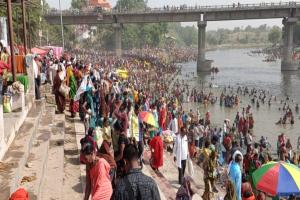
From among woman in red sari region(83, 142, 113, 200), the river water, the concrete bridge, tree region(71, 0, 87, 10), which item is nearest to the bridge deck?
the concrete bridge

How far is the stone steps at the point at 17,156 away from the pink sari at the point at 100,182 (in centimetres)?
140

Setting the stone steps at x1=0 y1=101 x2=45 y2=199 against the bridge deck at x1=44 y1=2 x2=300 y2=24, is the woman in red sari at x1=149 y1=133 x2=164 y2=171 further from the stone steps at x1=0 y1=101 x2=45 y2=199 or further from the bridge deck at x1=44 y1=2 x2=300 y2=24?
the bridge deck at x1=44 y1=2 x2=300 y2=24

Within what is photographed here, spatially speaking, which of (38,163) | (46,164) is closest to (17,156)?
(38,163)

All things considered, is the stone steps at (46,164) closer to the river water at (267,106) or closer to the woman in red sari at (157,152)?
the woman in red sari at (157,152)

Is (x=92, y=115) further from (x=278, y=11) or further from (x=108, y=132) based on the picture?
(x=278, y=11)

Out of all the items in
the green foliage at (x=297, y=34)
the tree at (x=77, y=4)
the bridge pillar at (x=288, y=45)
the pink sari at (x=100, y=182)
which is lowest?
the pink sari at (x=100, y=182)

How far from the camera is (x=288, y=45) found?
56094 millimetres

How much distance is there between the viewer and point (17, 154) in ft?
22.0

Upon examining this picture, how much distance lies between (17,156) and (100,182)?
283 centimetres

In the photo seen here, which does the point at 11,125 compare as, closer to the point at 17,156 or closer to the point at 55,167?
the point at 17,156

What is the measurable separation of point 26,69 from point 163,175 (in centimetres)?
510

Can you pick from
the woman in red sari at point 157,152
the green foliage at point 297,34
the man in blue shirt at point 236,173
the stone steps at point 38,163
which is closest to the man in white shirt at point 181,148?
the woman in red sari at point 157,152

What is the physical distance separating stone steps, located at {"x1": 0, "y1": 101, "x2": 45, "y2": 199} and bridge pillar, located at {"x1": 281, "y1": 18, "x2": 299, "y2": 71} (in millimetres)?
50382

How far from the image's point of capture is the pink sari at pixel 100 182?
13.9 ft
